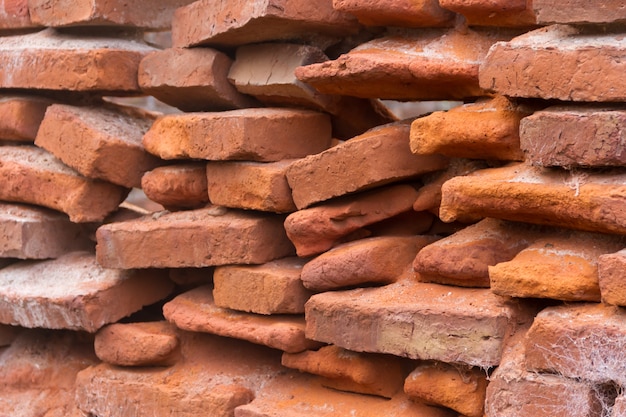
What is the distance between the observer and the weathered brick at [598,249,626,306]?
2561 millimetres

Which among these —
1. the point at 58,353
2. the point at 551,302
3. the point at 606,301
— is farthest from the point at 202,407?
the point at 606,301

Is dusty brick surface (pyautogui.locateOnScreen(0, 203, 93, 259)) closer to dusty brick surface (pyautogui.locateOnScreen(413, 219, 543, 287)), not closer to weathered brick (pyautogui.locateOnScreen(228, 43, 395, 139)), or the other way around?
weathered brick (pyautogui.locateOnScreen(228, 43, 395, 139))

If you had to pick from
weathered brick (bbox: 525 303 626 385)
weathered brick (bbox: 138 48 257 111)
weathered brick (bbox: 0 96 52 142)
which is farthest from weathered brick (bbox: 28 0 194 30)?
weathered brick (bbox: 525 303 626 385)

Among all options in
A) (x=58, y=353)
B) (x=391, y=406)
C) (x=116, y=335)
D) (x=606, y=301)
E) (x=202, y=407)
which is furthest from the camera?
(x=58, y=353)

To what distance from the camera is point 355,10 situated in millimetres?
3318

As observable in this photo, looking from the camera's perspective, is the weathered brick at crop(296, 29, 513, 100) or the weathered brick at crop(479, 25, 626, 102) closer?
the weathered brick at crop(479, 25, 626, 102)

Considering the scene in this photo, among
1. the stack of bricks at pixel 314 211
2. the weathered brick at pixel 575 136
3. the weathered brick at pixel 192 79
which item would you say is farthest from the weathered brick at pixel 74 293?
the weathered brick at pixel 575 136

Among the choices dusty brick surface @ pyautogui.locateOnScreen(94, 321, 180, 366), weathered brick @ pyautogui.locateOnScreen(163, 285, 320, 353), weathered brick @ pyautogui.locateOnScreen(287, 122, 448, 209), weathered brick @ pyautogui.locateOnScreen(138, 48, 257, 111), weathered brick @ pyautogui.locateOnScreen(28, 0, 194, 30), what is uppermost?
weathered brick @ pyautogui.locateOnScreen(28, 0, 194, 30)

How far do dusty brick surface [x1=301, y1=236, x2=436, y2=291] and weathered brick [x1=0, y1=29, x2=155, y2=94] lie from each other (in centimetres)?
118

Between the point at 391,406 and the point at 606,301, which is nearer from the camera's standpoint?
the point at 606,301

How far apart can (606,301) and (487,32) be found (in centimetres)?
101

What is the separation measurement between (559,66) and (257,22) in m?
1.13

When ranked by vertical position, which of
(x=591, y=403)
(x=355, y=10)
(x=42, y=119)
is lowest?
(x=591, y=403)

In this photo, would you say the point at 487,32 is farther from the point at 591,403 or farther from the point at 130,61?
the point at 130,61
